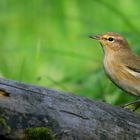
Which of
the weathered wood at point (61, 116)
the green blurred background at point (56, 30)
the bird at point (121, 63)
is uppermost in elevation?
the weathered wood at point (61, 116)

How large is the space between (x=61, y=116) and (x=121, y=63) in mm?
2600

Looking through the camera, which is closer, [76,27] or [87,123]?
[87,123]

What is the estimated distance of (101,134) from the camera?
511cm

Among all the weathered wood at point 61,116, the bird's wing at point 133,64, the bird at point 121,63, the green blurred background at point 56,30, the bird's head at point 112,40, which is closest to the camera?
the weathered wood at point 61,116

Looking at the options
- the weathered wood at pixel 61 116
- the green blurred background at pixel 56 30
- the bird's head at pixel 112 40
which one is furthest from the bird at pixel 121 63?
the weathered wood at pixel 61 116

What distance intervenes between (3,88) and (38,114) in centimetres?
30

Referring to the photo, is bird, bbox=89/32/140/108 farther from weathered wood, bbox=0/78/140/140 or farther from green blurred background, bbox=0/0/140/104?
weathered wood, bbox=0/78/140/140

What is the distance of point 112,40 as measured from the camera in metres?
7.68

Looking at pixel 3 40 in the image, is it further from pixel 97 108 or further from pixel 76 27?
pixel 97 108

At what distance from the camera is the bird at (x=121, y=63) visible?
7.11 meters

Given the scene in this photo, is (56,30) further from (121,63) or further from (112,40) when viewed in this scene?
(121,63)

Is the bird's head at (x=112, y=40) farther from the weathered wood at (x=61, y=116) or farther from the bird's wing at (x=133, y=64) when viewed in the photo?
the weathered wood at (x=61, y=116)

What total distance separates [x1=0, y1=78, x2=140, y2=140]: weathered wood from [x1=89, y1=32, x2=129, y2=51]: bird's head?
2235 mm

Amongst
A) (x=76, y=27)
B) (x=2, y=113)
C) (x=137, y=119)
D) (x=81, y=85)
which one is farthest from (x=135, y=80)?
(x=76, y=27)
